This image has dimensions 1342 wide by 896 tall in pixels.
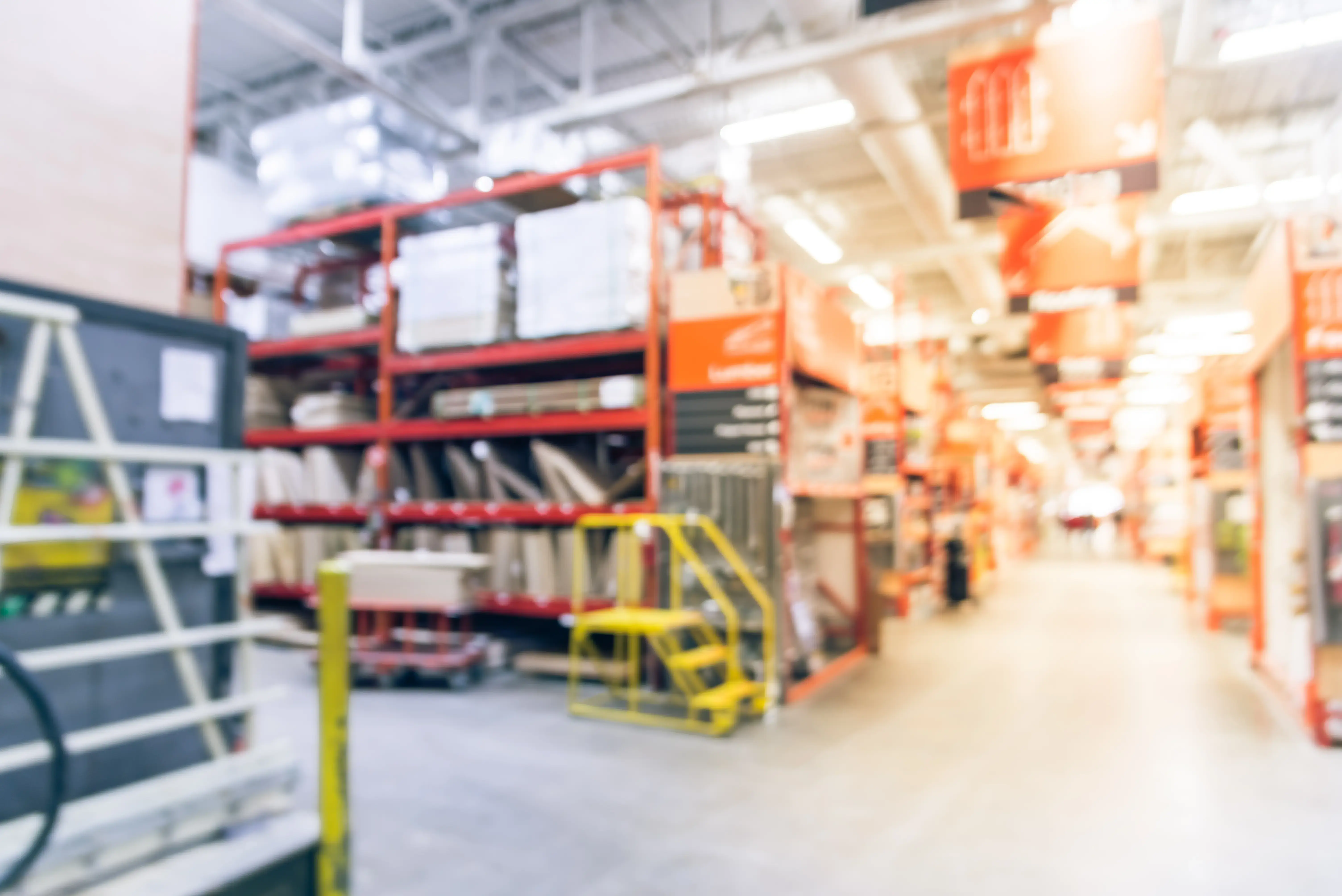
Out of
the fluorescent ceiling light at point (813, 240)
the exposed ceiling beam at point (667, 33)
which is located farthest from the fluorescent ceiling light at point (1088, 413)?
the exposed ceiling beam at point (667, 33)

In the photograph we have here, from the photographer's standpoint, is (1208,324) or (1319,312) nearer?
(1319,312)

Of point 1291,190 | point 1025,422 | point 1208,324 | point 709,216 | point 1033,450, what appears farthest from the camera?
point 1033,450

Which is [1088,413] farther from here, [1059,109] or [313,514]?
[313,514]

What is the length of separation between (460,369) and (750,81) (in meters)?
3.52

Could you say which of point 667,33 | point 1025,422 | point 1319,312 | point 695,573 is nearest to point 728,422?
point 695,573

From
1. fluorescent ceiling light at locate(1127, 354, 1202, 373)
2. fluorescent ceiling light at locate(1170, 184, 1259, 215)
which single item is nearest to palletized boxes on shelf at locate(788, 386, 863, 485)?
fluorescent ceiling light at locate(1170, 184, 1259, 215)

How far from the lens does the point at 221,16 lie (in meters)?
8.53

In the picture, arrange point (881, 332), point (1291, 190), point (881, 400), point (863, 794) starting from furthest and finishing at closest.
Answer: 1. point (1291, 190)
2. point (881, 332)
3. point (881, 400)
4. point (863, 794)

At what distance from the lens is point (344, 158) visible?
22.8ft

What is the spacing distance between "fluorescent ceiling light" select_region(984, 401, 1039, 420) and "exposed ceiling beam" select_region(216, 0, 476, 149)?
15.4m

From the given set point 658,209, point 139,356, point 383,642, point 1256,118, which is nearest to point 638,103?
point 658,209

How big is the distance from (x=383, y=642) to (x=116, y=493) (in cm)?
393

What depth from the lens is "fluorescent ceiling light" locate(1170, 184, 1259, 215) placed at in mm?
10406

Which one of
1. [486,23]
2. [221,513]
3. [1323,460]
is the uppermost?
[486,23]
